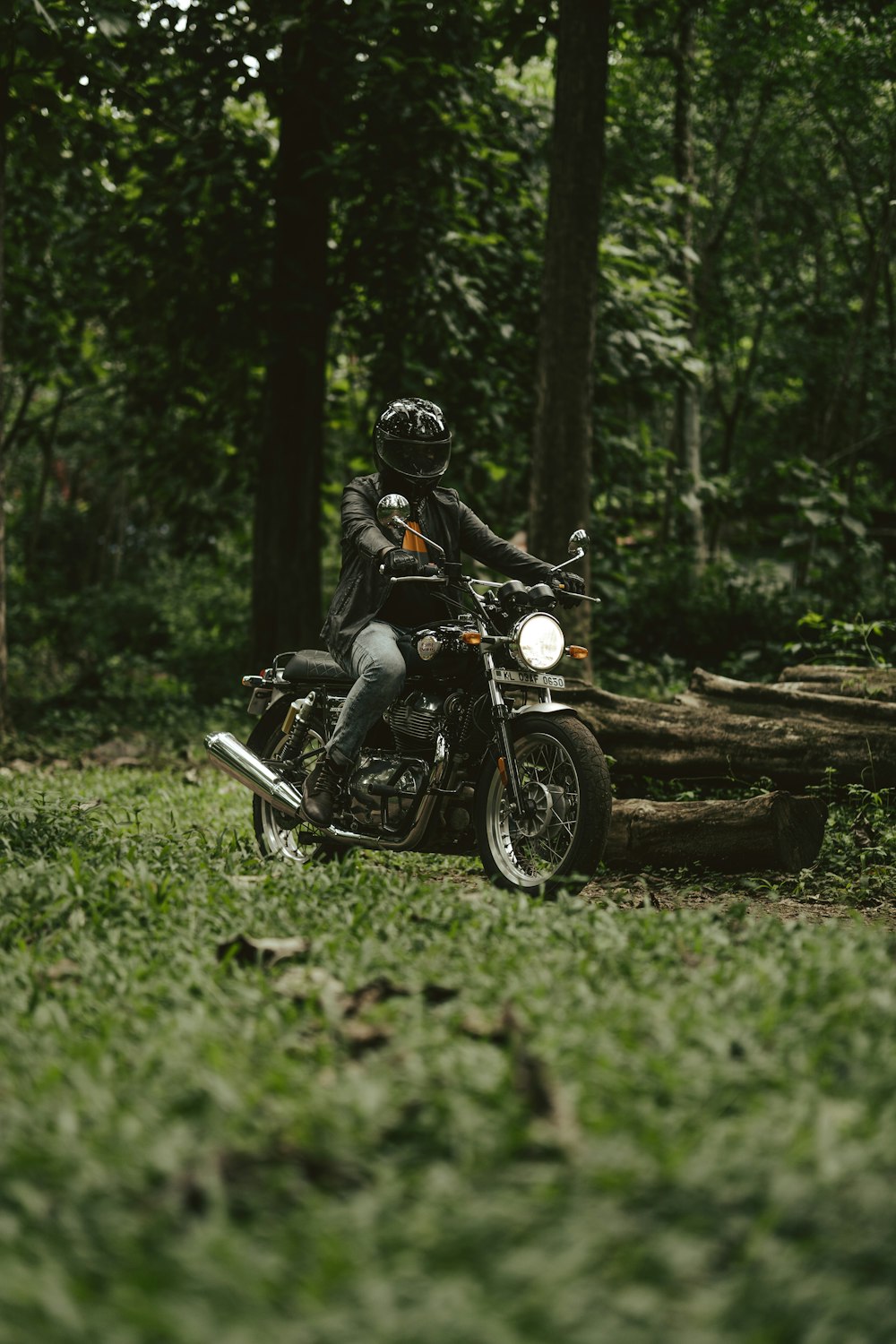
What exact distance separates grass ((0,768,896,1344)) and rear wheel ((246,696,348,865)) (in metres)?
2.37

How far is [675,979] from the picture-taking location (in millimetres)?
3734

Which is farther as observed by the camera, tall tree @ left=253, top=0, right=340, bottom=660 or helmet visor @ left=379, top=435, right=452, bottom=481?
tall tree @ left=253, top=0, right=340, bottom=660

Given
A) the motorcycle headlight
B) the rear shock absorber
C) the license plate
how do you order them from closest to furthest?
the motorcycle headlight < the license plate < the rear shock absorber

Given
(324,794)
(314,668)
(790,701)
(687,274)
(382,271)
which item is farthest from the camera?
(687,274)

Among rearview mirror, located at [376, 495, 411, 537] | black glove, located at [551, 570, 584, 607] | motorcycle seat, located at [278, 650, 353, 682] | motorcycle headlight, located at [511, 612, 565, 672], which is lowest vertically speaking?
motorcycle seat, located at [278, 650, 353, 682]

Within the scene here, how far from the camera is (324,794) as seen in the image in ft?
20.1

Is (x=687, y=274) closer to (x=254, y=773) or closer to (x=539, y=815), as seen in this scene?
(x=254, y=773)

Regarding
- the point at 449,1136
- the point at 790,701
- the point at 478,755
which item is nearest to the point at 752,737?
the point at 790,701

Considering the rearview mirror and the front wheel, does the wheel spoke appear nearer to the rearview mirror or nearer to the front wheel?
the front wheel

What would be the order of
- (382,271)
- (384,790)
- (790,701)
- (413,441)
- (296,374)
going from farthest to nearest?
(296,374) < (382,271) < (790,701) < (413,441) < (384,790)

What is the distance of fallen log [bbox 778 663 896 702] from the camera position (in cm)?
739

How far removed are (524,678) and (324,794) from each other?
3.61 feet

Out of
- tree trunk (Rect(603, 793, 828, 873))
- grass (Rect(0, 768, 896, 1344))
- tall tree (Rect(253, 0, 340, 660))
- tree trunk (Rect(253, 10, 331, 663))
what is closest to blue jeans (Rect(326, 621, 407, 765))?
tree trunk (Rect(603, 793, 828, 873))

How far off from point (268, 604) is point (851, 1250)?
1215 centimetres
